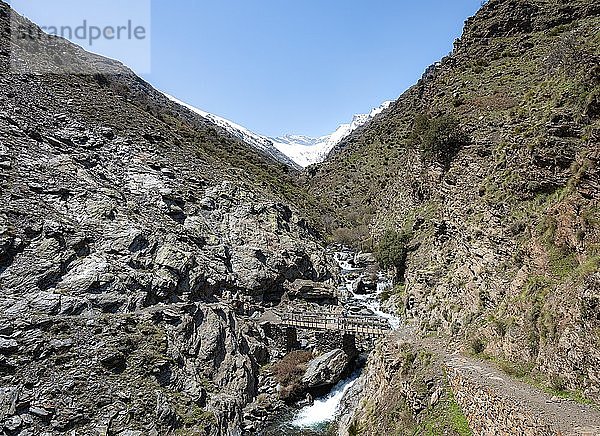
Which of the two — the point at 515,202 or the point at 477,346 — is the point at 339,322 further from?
the point at 515,202

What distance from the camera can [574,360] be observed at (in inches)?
458

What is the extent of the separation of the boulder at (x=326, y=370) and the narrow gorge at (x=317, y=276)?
14 cm

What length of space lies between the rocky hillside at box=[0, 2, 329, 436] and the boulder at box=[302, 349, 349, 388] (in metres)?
4.05

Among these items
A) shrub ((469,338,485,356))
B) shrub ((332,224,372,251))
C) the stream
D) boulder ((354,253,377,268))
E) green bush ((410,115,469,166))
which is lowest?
the stream

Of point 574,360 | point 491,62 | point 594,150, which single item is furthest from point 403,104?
point 574,360

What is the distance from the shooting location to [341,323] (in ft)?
97.0

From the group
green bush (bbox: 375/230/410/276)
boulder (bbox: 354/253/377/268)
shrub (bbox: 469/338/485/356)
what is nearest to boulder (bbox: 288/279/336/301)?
green bush (bbox: 375/230/410/276)

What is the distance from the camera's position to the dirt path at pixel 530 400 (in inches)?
393

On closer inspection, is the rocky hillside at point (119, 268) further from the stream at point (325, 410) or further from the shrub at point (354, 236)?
the shrub at point (354, 236)

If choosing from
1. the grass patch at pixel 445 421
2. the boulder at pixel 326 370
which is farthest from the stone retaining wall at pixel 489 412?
the boulder at pixel 326 370

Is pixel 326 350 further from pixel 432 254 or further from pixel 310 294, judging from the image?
pixel 432 254

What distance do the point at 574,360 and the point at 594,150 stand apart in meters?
8.18

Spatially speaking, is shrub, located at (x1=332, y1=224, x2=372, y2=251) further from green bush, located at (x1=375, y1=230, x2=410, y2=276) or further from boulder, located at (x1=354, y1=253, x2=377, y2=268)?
green bush, located at (x1=375, y1=230, x2=410, y2=276)

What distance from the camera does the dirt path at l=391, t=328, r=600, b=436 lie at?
9977 mm
